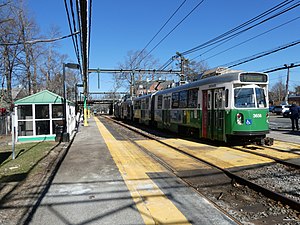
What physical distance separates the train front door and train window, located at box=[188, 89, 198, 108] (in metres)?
0.88

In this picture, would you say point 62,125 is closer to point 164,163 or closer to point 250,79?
point 164,163

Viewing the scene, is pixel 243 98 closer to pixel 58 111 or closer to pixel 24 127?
pixel 58 111

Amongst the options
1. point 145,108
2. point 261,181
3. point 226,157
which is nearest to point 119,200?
point 261,181

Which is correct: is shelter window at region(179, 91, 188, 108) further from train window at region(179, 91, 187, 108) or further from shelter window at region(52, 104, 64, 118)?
shelter window at region(52, 104, 64, 118)

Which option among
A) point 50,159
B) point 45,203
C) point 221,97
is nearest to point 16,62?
point 50,159

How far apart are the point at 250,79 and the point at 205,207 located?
7640 mm

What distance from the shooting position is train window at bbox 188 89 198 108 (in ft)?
45.1

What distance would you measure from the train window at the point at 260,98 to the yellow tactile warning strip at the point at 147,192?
521cm

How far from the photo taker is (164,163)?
8438 mm

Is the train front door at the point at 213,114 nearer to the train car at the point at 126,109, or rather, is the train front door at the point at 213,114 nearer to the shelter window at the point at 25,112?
the shelter window at the point at 25,112

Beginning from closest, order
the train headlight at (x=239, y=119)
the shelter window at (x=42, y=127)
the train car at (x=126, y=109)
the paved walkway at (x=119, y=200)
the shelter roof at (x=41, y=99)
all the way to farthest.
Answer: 1. the paved walkway at (x=119, y=200)
2. the train headlight at (x=239, y=119)
3. the shelter roof at (x=41, y=99)
4. the shelter window at (x=42, y=127)
5. the train car at (x=126, y=109)

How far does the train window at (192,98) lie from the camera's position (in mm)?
13739

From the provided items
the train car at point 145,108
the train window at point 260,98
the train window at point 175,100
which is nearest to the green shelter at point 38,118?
the train window at point 175,100

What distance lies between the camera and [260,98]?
11.2 meters
